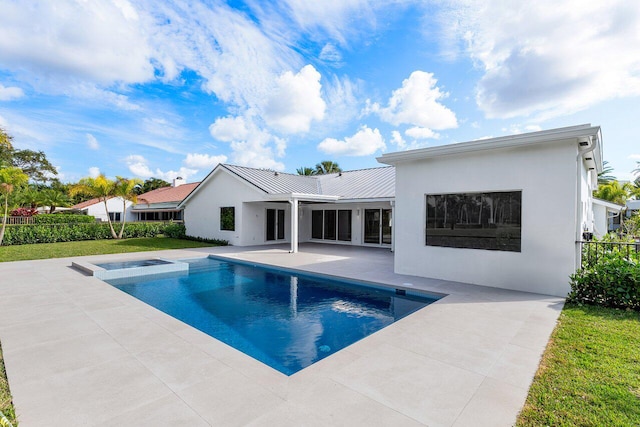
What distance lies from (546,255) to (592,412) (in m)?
5.75

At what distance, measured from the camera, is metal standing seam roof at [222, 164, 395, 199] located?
1869 cm

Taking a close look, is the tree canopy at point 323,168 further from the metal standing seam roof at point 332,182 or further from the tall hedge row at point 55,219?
the tall hedge row at point 55,219

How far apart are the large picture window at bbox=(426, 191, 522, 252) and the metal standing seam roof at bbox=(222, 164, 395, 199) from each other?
23.4ft

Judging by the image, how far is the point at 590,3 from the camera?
27.1 ft

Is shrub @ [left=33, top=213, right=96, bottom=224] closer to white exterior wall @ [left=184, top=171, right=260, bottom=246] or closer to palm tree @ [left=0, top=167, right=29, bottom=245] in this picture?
palm tree @ [left=0, top=167, right=29, bottom=245]

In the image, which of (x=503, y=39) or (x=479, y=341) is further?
(x=503, y=39)

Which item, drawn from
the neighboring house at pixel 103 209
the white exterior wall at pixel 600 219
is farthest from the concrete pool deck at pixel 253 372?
the neighboring house at pixel 103 209

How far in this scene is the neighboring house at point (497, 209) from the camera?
7.69 m

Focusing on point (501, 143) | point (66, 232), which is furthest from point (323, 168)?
point (501, 143)

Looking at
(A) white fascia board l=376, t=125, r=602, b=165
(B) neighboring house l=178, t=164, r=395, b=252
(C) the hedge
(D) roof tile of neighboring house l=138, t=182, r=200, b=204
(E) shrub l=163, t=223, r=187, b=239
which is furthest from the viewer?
(D) roof tile of neighboring house l=138, t=182, r=200, b=204

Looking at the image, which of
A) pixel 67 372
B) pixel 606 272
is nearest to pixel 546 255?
pixel 606 272

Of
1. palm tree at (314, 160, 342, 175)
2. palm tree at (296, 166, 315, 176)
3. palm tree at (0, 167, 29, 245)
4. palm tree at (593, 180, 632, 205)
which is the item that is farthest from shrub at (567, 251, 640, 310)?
palm tree at (296, 166, 315, 176)

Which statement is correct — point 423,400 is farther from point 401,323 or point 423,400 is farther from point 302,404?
point 401,323

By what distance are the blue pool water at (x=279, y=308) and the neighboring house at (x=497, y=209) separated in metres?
1.96
